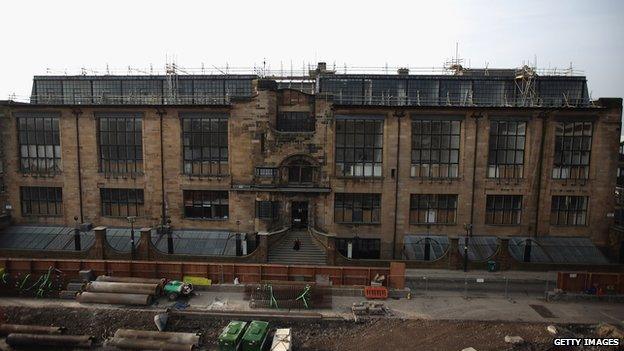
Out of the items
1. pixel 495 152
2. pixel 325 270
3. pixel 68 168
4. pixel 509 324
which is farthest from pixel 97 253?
pixel 495 152

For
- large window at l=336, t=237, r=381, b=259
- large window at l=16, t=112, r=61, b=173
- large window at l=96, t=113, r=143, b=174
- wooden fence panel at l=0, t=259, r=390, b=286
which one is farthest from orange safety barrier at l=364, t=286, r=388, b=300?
large window at l=16, t=112, r=61, b=173

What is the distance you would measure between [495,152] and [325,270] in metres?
18.2

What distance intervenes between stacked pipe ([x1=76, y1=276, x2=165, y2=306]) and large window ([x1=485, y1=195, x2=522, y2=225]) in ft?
88.3

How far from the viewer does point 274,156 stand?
114 feet

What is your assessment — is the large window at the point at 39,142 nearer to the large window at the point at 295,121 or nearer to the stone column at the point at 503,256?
the large window at the point at 295,121

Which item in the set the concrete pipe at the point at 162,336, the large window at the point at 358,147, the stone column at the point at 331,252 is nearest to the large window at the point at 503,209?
the large window at the point at 358,147

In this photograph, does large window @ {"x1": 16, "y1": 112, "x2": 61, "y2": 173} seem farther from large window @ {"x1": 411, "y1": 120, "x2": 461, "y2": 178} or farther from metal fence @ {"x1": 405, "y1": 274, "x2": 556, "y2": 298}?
metal fence @ {"x1": 405, "y1": 274, "x2": 556, "y2": 298}

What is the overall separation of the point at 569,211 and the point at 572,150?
17.3 feet

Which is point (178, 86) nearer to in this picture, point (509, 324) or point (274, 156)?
point (274, 156)

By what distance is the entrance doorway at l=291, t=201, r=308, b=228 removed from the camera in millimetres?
35281

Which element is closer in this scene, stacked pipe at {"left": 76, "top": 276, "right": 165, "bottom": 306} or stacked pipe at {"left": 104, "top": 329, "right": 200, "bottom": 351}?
stacked pipe at {"left": 104, "top": 329, "right": 200, "bottom": 351}

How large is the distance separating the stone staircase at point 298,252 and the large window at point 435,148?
1044 centimetres

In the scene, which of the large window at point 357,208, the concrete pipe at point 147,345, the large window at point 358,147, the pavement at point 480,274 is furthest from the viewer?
the large window at point 357,208

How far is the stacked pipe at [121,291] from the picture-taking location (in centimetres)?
2523
